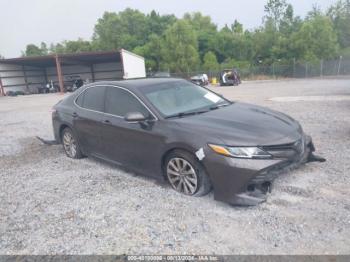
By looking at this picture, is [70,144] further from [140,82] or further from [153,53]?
[153,53]

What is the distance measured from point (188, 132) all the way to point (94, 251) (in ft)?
5.68

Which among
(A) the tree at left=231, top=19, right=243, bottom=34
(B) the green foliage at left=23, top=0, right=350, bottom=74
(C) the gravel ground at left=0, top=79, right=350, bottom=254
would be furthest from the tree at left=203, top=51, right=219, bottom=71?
(C) the gravel ground at left=0, top=79, right=350, bottom=254

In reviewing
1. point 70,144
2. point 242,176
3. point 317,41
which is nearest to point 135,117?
point 242,176

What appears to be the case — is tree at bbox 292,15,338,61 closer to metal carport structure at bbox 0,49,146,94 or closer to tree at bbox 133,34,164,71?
tree at bbox 133,34,164,71

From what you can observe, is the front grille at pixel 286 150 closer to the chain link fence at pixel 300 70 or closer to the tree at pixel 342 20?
the chain link fence at pixel 300 70

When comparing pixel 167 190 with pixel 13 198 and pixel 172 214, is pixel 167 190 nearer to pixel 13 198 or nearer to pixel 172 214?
pixel 172 214

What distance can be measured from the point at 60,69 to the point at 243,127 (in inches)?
Result: 1477

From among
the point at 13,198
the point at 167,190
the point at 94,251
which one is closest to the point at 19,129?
the point at 13,198

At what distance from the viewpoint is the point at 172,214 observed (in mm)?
3602

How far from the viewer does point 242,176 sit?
3.39 meters

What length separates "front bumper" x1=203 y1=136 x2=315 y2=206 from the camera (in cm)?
338

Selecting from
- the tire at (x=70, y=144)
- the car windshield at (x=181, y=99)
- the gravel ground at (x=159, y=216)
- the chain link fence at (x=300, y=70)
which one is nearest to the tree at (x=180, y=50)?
the chain link fence at (x=300, y=70)

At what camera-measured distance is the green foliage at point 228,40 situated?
1716 inches

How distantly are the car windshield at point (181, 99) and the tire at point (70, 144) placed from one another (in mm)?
2180
